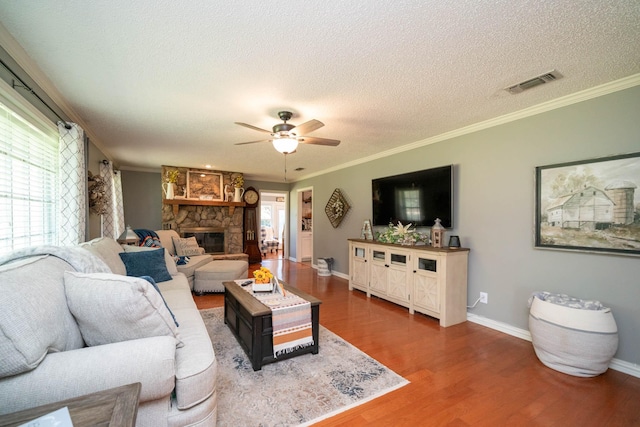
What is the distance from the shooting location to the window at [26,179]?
1924 mm

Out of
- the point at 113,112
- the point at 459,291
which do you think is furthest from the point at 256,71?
the point at 459,291

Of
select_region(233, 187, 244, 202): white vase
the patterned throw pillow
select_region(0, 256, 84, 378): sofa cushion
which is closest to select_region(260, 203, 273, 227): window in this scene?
select_region(233, 187, 244, 202): white vase

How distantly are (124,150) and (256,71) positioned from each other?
3839 mm

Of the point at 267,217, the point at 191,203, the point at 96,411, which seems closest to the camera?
the point at 96,411

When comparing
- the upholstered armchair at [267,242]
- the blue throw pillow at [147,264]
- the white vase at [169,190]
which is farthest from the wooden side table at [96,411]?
the upholstered armchair at [267,242]

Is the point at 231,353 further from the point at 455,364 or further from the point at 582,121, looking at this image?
the point at 582,121

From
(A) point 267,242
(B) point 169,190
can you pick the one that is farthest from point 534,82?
(A) point 267,242

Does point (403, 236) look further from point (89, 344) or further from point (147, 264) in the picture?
point (89, 344)

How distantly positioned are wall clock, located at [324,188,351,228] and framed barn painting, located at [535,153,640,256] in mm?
3343

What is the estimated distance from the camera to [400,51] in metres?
1.86

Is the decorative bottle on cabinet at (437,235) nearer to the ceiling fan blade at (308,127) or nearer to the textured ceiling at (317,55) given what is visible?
the textured ceiling at (317,55)

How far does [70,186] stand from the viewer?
268 centimetres

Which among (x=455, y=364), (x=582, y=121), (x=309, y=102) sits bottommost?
(x=455, y=364)

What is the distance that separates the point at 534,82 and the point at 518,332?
2.47 meters
